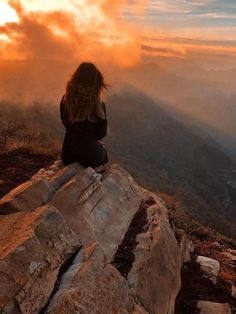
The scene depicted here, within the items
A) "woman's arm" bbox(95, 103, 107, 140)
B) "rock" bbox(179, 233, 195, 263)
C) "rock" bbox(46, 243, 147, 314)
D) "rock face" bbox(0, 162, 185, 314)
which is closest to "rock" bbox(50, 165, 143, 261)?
"rock face" bbox(0, 162, 185, 314)

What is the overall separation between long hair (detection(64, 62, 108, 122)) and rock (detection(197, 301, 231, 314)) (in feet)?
15.0

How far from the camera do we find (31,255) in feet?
18.8

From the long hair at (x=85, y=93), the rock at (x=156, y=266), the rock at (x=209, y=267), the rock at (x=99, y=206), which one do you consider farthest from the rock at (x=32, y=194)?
the rock at (x=209, y=267)

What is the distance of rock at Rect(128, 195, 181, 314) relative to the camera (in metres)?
7.39

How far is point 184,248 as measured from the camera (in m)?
10.9

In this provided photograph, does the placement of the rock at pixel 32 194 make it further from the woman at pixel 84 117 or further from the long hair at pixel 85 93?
the long hair at pixel 85 93

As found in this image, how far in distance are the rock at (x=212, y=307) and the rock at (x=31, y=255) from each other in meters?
3.46

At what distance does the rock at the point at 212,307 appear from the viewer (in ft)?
28.2

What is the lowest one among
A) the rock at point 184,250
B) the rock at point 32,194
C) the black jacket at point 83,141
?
the rock at point 184,250

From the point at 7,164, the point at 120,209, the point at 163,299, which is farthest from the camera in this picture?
the point at 7,164

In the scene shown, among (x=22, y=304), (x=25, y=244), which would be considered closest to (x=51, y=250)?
(x=25, y=244)

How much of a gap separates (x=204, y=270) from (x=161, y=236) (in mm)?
2427

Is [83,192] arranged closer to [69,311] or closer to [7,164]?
[69,311]

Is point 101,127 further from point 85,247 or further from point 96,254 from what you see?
point 96,254
